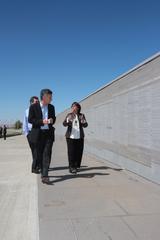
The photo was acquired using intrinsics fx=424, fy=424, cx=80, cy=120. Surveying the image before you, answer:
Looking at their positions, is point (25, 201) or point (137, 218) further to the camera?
point (25, 201)

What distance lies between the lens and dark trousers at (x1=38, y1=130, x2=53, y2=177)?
27.7ft

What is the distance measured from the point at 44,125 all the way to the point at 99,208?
2.85m

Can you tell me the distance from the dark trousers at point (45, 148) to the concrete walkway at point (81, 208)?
1.23 ft

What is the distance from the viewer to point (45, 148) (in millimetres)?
8523

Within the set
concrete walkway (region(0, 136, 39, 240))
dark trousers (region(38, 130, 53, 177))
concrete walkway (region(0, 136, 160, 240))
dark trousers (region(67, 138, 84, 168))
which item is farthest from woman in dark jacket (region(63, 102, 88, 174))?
dark trousers (region(38, 130, 53, 177))

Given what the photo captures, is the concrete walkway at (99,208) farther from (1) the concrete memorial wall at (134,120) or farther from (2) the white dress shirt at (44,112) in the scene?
(2) the white dress shirt at (44,112)

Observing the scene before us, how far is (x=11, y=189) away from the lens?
8203 millimetres

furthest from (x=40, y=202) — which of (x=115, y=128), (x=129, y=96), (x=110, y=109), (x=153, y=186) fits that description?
(x=110, y=109)

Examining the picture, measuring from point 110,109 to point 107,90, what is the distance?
0.88 meters

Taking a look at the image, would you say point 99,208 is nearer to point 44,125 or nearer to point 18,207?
point 18,207

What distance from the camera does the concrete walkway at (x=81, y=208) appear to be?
5.01 m

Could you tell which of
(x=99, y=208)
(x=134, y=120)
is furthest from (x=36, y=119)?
(x=99, y=208)

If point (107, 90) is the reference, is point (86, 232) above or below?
below

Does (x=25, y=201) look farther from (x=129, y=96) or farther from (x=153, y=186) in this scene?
(x=129, y=96)
